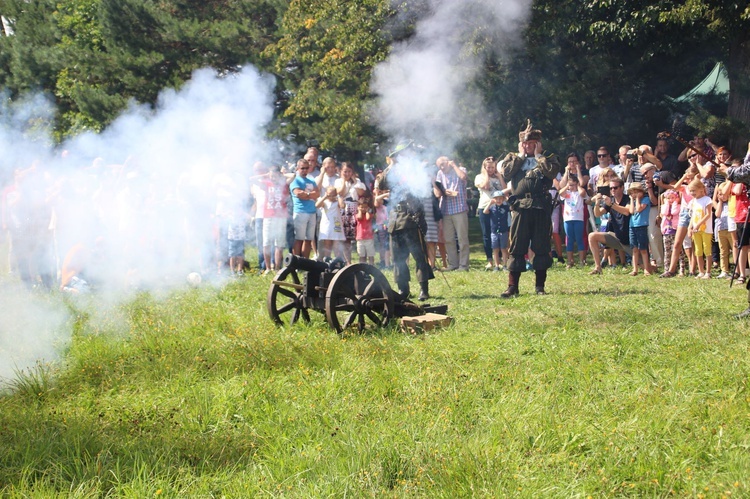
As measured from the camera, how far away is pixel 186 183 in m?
11.1

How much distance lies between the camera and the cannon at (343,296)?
7629 mm

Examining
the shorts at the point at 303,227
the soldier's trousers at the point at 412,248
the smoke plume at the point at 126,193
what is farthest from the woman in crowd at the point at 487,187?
the smoke plume at the point at 126,193

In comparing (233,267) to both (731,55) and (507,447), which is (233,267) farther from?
(731,55)

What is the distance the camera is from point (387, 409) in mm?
5184

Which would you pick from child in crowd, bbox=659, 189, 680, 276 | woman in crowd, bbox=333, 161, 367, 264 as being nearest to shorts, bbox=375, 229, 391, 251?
woman in crowd, bbox=333, 161, 367, 264

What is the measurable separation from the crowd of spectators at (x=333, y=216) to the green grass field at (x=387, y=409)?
8.52 ft

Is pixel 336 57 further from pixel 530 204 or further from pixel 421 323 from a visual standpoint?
pixel 421 323

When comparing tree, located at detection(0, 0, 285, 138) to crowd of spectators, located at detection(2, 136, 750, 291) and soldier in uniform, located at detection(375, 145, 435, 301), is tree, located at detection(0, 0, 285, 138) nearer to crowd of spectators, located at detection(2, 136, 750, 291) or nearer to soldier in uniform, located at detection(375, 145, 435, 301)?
crowd of spectators, located at detection(2, 136, 750, 291)

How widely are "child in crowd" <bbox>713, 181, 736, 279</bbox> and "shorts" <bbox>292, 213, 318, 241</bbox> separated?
19.6 ft

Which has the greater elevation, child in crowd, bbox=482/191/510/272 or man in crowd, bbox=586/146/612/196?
man in crowd, bbox=586/146/612/196

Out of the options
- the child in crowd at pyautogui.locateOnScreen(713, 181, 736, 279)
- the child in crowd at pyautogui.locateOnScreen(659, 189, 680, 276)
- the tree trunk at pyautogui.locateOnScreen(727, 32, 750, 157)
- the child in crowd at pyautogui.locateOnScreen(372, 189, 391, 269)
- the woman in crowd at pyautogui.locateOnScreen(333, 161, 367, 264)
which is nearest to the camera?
the child in crowd at pyautogui.locateOnScreen(713, 181, 736, 279)

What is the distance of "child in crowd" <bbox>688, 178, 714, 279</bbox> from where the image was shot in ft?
37.3

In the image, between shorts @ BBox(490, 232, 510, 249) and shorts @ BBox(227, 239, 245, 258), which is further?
shorts @ BBox(490, 232, 510, 249)

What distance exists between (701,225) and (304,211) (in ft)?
19.3
